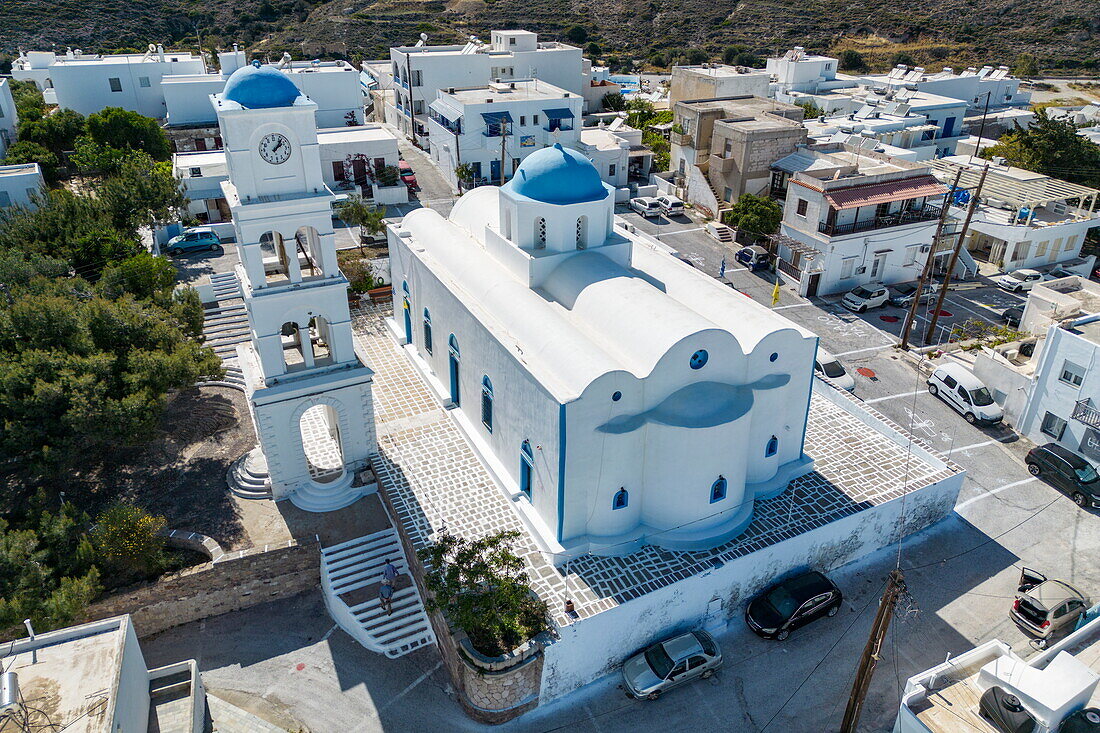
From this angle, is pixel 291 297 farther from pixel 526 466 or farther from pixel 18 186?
pixel 18 186

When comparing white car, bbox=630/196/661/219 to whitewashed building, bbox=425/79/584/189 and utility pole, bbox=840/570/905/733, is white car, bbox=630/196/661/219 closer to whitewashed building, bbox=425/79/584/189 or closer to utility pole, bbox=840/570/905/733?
whitewashed building, bbox=425/79/584/189

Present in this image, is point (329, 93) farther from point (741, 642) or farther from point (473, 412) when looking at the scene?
point (741, 642)

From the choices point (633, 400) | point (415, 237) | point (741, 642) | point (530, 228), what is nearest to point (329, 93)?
point (415, 237)

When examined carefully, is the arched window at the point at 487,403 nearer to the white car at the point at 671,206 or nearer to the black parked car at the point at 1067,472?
the black parked car at the point at 1067,472

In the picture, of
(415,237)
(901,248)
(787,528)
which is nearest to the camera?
(787,528)

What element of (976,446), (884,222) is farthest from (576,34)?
(976,446)

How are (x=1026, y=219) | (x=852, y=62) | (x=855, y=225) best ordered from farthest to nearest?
(x=852, y=62) < (x=1026, y=219) < (x=855, y=225)
